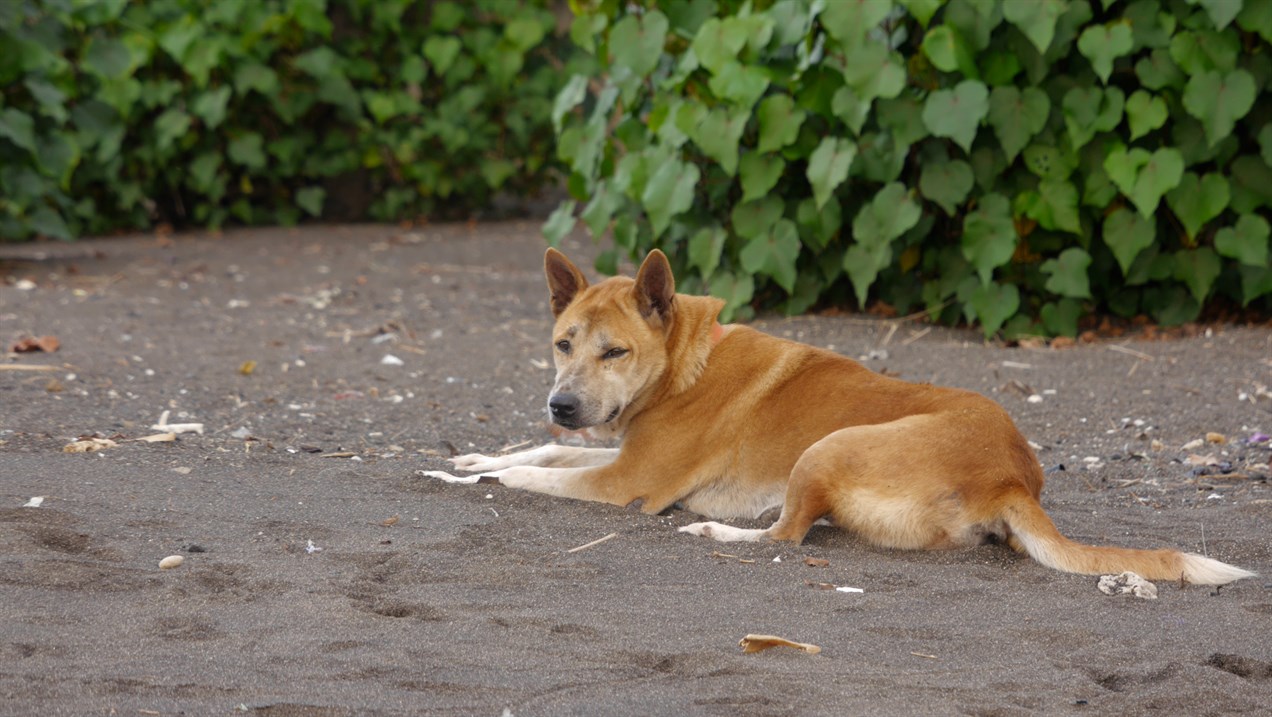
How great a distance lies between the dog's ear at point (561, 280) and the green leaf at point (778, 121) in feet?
8.78

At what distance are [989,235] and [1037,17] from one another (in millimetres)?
1190

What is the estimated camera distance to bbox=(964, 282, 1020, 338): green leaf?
738 centimetres

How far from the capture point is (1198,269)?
7254 mm

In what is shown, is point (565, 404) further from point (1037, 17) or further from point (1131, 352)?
point (1131, 352)

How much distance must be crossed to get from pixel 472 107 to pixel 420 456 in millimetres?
6897

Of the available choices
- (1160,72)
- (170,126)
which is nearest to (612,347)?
(1160,72)

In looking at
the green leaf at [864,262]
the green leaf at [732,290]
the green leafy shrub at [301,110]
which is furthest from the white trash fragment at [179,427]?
the green leafy shrub at [301,110]

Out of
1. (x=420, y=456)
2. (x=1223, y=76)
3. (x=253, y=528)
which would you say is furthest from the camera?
(x=1223, y=76)

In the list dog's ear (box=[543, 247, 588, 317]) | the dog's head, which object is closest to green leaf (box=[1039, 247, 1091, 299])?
the dog's head

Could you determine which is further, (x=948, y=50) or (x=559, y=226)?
(x=559, y=226)

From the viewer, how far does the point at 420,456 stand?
5.46 metres

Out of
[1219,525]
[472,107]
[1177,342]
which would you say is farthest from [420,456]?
[472,107]

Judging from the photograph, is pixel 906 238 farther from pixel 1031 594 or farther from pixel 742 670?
pixel 742 670

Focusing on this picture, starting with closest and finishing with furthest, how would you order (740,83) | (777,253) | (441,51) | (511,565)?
(511,565) < (740,83) < (777,253) < (441,51)
